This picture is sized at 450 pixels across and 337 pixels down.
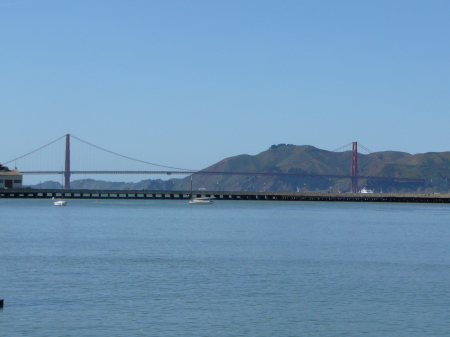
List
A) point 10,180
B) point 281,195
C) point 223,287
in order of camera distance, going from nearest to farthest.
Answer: point 223,287, point 10,180, point 281,195

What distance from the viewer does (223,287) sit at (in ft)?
102

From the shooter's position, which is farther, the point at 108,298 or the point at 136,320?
the point at 108,298

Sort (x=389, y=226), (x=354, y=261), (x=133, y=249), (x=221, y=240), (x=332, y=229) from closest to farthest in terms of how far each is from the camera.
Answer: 1. (x=354, y=261)
2. (x=133, y=249)
3. (x=221, y=240)
4. (x=332, y=229)
5. (x=389, y=226)

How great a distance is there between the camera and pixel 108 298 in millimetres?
28188

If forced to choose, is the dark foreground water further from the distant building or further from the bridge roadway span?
the distant building

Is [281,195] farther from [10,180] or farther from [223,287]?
[223,287]

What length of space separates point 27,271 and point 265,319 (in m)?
14.2

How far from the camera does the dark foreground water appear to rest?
78.7ft

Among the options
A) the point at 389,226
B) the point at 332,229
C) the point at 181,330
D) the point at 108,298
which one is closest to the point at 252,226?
the point at 332,229

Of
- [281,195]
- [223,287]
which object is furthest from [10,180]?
[223,287]

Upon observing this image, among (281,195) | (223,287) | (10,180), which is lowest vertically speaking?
(223,287)

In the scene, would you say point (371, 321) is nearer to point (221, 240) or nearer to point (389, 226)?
point (221, 240)

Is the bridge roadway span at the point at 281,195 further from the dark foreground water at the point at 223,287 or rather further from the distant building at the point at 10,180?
the dark foreground water at the point at 223,287

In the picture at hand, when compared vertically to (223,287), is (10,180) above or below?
above
